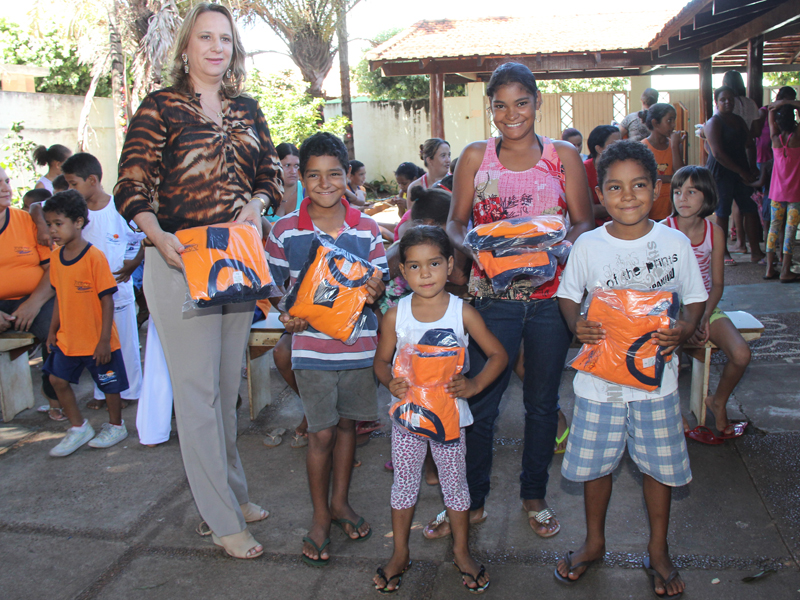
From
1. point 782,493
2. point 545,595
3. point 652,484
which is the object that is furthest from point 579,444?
point 782,493

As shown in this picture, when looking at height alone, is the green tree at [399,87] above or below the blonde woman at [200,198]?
above

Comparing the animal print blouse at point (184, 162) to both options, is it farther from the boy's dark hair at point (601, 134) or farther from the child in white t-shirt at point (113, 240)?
the boy's dark hair at point (601, 134)

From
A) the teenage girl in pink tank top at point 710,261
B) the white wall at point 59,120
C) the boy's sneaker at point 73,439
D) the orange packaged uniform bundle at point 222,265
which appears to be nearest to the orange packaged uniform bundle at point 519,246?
the orange packaged uniform bundle at point 222,265

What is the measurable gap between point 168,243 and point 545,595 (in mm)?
2001

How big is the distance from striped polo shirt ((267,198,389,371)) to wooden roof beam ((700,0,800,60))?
6993 mm

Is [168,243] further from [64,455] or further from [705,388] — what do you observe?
[705,388]

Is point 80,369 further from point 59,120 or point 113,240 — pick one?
point 59,120

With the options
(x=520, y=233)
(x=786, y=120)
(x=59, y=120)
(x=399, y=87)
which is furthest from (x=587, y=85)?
(x=520, y=233)

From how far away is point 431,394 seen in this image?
238cm

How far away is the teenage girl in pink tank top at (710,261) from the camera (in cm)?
370

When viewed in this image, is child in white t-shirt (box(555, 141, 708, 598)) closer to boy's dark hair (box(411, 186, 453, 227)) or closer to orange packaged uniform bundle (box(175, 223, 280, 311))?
boy's dark hair (box(411, 186, 453, 227))

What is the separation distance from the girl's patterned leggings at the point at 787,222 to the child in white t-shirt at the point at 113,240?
21.7 feet

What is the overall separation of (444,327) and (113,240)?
122 inches

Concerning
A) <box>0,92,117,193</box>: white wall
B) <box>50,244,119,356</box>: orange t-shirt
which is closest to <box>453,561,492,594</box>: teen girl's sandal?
<box>50,244,119,356</box>: orange t-shirt
